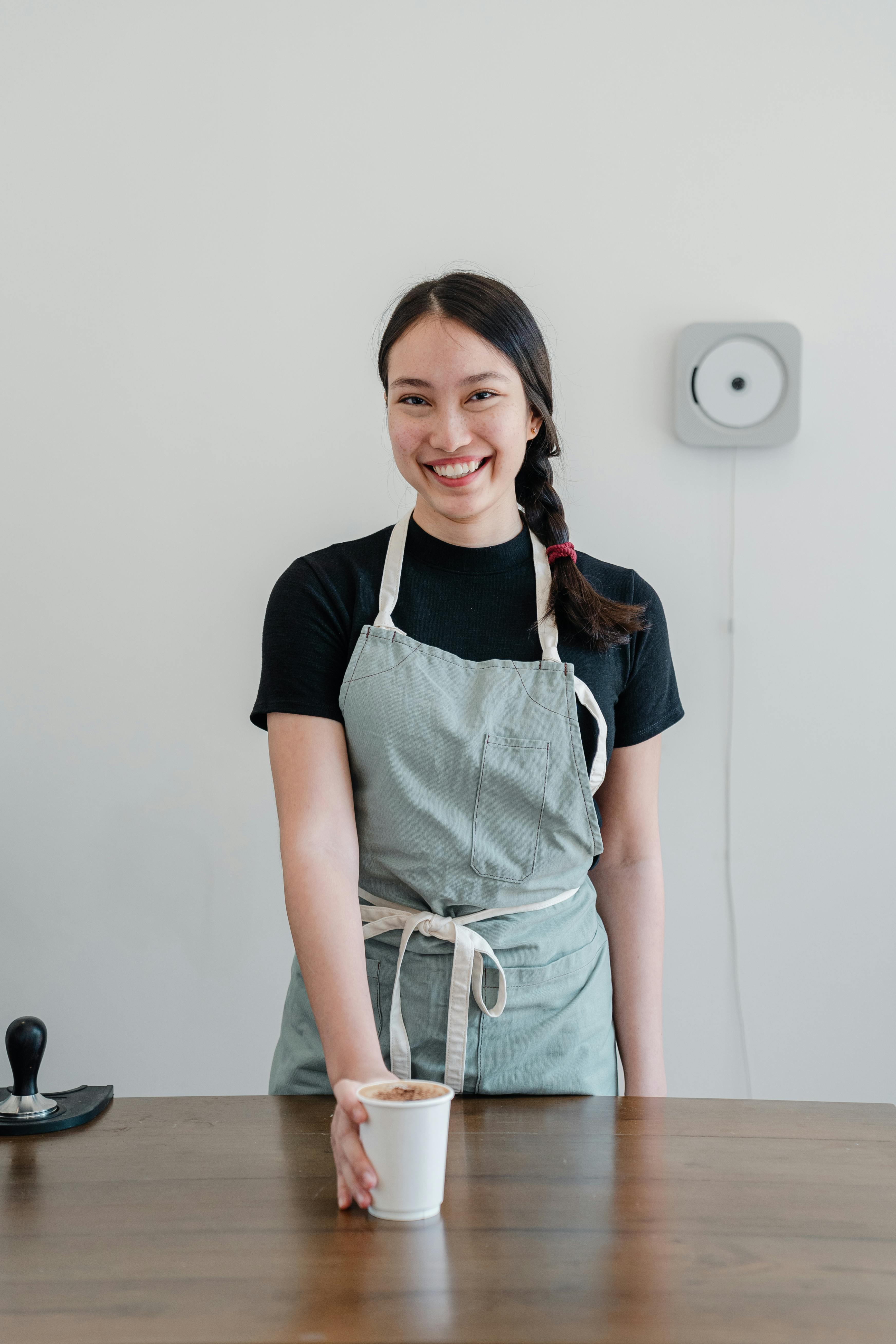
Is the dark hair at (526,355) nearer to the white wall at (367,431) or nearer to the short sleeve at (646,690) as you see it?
the short sleeve at (646,690)

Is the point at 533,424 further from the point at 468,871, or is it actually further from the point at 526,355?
the point at 468,871

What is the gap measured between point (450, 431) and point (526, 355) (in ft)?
0.49

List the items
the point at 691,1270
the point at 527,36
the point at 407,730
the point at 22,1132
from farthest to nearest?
the point at 527,36, the point at 407,730, the point at 22,1132, the point at 691,1270

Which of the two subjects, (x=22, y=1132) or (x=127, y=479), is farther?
→ (x=127, y=479)

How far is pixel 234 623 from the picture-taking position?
1.92 meters

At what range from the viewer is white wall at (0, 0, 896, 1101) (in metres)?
1.88

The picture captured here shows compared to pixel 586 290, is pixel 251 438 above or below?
below

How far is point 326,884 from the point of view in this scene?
1.14m

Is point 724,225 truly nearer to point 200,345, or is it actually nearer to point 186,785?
point 200,345

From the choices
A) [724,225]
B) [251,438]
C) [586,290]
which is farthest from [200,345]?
[724,225]

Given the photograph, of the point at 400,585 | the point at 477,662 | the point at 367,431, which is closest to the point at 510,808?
the point at 477,662

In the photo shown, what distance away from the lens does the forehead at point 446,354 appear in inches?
49.3

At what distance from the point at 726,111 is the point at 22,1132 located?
1.82 m

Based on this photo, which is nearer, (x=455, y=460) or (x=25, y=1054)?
(x=25, y=1054)
